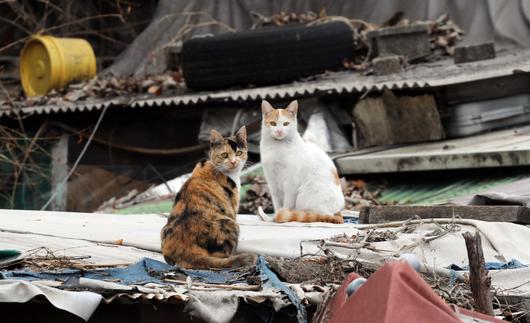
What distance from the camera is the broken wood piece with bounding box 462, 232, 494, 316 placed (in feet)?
13.8

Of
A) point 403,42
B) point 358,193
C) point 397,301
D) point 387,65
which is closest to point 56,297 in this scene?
→ point 397,301

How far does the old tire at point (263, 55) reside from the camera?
11.7 meters

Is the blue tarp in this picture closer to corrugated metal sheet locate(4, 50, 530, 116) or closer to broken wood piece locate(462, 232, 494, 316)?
broken wood piece locate(462, 232, 494, 316)

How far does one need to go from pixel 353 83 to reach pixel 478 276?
6.70m

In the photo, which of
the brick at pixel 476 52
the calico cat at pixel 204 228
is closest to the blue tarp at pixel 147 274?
the calico cat at pixel 204 228

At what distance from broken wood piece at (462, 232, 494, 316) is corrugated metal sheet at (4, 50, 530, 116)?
232 inches

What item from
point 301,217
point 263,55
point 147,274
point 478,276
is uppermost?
point 263,55

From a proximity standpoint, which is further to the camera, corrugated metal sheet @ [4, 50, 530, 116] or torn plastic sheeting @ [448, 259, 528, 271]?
corrugated metal sheet @ [4, 50, 530, 116]

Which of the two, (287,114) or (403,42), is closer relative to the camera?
(287,114)

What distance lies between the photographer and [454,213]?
636 centimetres

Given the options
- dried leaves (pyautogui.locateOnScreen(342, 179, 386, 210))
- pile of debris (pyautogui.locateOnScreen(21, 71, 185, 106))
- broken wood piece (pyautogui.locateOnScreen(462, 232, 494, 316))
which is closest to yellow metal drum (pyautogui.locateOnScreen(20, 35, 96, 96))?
pile of debris (pyautogui.locateOnScreen(21, 71, 185, 106))

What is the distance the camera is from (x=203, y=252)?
5.24 metres

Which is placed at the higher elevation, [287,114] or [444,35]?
[444,35]

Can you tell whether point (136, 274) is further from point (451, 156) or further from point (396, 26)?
point (396, 26)
